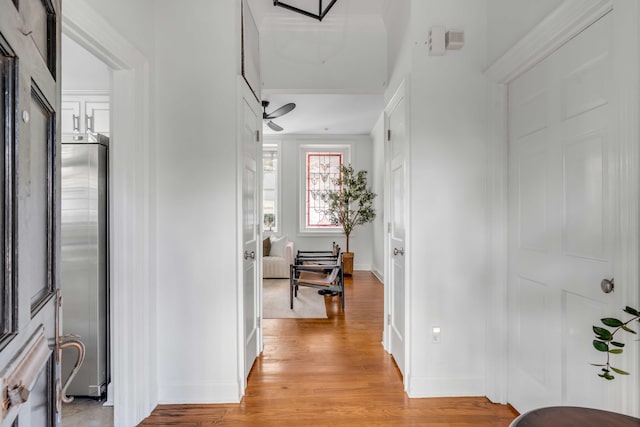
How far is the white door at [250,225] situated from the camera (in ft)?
7.69

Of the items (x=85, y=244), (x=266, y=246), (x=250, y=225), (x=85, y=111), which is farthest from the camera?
(x=266, y=246)

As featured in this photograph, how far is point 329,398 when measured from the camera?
220cm

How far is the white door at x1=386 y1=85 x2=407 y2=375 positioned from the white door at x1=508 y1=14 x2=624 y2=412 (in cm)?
69

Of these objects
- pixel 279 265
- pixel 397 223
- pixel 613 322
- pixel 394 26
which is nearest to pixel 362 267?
pixel 279 265

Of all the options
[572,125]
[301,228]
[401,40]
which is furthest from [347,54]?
[301,228]

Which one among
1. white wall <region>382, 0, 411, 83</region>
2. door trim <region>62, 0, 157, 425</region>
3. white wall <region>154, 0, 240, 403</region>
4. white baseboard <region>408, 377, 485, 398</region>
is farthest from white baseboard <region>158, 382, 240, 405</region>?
white wall <region>382, 0, 411, 83</region>

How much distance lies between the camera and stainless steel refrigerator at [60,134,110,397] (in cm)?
210

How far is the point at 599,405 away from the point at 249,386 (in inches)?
78.3

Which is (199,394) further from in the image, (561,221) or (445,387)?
(561,221)

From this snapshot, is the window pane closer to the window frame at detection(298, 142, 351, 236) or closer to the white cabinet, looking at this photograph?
the window frame at detection(298, 142, 351, 236)

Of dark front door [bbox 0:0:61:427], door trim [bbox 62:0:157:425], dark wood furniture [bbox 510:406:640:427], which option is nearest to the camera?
dark front door [bbox 0:0:61:427]

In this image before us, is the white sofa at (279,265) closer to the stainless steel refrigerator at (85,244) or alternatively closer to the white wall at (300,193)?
the white wall at (300,193)

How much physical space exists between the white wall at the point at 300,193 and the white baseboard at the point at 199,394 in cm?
486

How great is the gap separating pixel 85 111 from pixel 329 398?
10.2 ft
